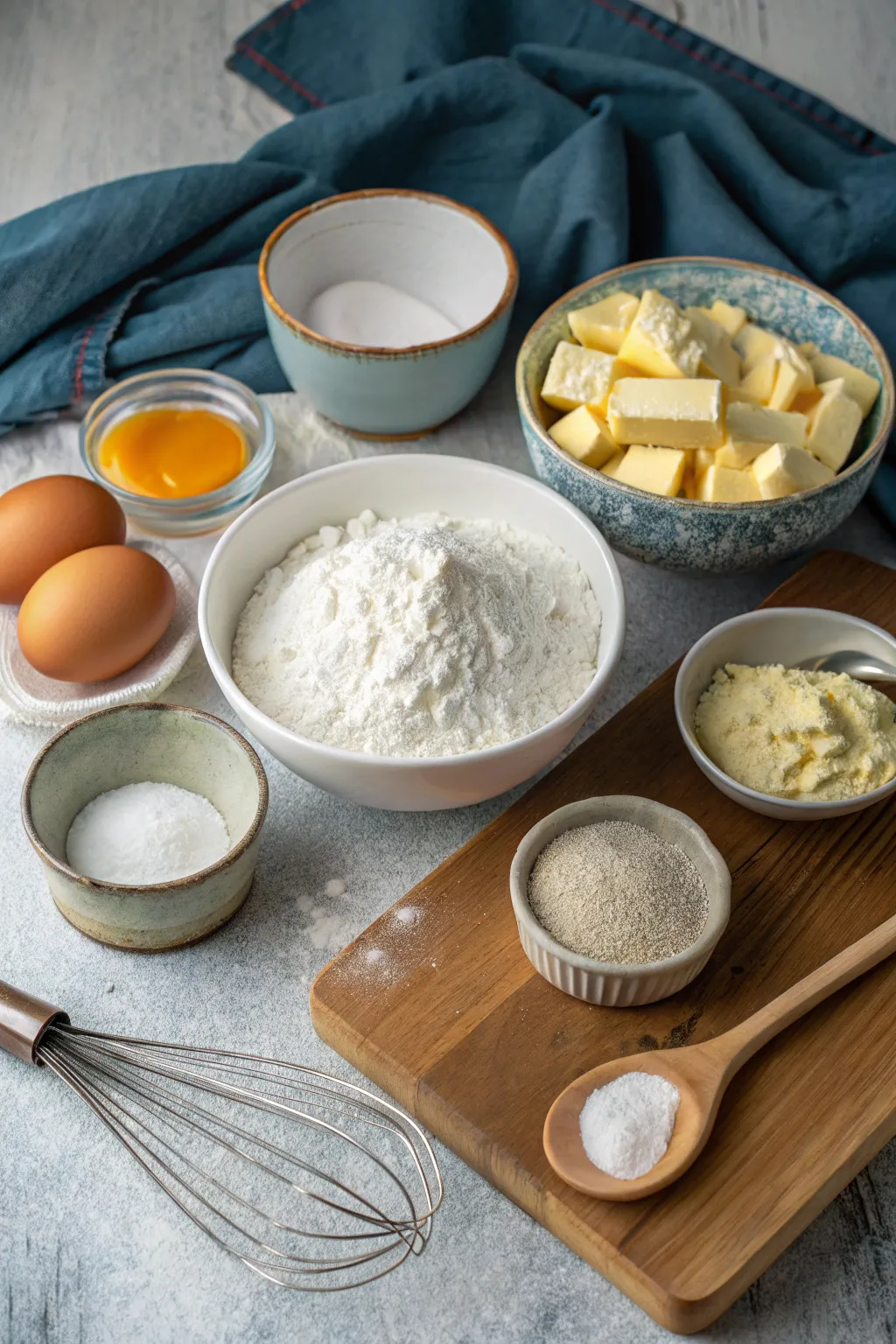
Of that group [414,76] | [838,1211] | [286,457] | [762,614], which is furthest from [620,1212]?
[414,76]

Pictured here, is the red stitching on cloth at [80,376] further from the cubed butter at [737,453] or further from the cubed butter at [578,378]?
the cubed butter at [737,453]

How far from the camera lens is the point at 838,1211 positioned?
96 centimetres

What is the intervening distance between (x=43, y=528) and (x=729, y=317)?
2.74ft

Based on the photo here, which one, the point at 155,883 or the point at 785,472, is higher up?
the point at 785,472

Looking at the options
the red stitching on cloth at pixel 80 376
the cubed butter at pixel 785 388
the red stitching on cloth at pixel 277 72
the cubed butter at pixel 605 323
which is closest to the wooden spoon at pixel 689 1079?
the cubed butter at pixel 785 388

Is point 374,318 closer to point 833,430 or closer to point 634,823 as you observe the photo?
point 833,430

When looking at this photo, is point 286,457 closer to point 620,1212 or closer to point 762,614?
point 762,614

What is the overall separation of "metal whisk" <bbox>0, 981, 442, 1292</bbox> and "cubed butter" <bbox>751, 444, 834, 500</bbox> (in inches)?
28.3

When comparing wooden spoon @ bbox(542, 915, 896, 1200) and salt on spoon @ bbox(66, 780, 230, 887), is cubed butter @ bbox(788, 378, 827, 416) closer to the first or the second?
wooden spoon @ bbox(542, 915, 896, 1200)

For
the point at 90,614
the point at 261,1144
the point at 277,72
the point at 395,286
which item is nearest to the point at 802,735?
the point at 261,1144

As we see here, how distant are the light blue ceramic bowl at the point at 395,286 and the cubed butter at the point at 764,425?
34 cm

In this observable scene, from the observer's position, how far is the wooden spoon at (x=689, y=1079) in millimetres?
882

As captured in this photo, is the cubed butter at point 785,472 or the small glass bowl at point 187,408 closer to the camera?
the cubed butter at point 785,472

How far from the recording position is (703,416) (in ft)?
4.20
